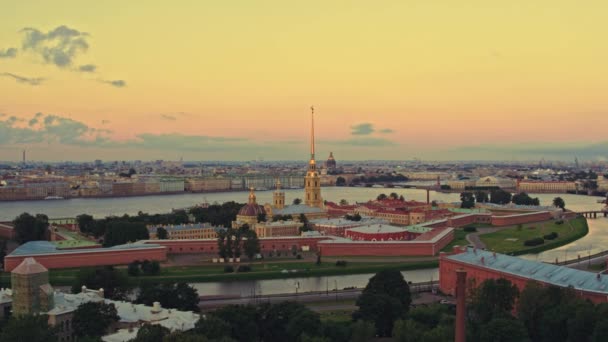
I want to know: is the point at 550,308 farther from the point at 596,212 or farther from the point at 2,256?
the point at 596,212

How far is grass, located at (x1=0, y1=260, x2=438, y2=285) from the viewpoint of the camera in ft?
47.2

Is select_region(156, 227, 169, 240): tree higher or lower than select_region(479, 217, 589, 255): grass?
→ higher

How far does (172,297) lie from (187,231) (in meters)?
10.5

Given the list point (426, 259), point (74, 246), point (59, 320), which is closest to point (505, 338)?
point (59, 320)

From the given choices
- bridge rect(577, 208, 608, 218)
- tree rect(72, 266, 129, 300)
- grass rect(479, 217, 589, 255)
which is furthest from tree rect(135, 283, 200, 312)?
bridge rect(577, 208, 608, 218)

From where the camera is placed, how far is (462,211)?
28734 millimetres

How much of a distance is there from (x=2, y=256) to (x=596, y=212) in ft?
85.9

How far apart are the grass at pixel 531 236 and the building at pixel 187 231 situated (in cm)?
837

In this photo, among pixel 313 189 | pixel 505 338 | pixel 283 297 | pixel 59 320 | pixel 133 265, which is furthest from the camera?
pixel 313 189

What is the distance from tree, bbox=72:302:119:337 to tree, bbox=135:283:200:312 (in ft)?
4.75

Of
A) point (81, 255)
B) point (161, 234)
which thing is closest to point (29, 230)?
point (161, 234)

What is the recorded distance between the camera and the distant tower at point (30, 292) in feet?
29.9

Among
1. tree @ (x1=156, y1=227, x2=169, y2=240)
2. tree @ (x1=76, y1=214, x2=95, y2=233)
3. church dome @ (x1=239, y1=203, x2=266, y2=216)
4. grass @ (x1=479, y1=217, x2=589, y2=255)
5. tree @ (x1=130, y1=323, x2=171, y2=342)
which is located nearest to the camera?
tree @ (x1=130, y1=323, x2=171, y2=342)

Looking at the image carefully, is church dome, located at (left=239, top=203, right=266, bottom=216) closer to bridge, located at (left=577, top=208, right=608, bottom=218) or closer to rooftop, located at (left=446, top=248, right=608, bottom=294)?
rooftop, located at (left=446, top=248, right=608, bottom=294)
